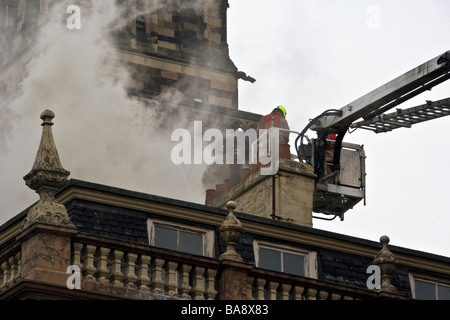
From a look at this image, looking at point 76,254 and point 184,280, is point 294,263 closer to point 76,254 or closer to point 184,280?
point 184,280

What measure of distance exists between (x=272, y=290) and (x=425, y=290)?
5.08 metres

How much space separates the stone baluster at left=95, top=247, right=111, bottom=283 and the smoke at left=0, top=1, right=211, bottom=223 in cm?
2816

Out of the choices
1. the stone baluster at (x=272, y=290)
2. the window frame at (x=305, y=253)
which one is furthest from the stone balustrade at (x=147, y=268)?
the window frame at (x=305, y=253)

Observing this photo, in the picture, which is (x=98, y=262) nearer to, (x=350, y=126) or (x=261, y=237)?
(x=261, y=237)

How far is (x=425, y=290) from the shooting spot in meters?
38.0

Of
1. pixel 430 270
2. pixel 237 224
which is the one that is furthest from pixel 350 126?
pixel 237 224

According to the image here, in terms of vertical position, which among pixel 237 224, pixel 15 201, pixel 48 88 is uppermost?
pixel 48 88

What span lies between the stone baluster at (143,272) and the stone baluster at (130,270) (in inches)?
4.0

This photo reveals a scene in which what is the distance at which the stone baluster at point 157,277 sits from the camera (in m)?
32.8

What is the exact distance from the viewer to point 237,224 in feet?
112

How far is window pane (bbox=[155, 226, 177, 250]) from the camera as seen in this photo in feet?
115

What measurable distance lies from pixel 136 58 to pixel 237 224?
95.7 ft
